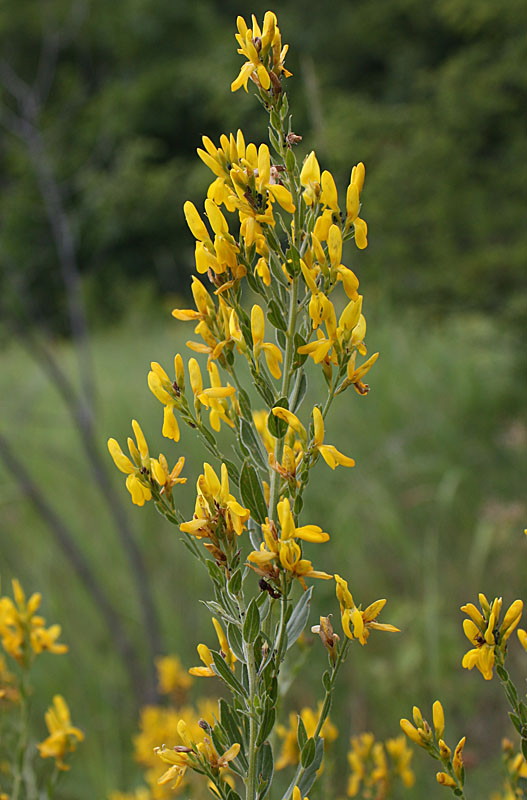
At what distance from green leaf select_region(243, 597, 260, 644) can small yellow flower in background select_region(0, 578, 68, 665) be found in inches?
16.4

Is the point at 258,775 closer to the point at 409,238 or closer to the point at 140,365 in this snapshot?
the point at 409,238

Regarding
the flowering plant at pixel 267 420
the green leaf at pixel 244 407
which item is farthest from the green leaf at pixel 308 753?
the green leaf at pixel 244 407

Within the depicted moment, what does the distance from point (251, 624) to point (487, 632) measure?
229 mm

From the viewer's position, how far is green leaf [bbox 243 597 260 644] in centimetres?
72

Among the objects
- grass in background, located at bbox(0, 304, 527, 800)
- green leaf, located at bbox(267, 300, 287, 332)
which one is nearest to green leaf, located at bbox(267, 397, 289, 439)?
green leaf, located at bbox(267, 300, 287, 332)

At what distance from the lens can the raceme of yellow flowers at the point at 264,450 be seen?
74cm

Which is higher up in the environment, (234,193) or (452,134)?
(452,134)

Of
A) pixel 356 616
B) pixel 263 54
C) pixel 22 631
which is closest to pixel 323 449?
pixel 356 616

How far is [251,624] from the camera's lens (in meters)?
0.73

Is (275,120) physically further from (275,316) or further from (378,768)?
(378,768)

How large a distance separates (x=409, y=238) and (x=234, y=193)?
286 cm

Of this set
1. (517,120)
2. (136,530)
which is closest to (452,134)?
(517,120)

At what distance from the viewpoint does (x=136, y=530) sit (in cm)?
346

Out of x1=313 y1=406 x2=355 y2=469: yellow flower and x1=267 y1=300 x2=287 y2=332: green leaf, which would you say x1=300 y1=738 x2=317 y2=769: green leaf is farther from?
x1=267 y1=300 x2=287 y2=332: green leaf
